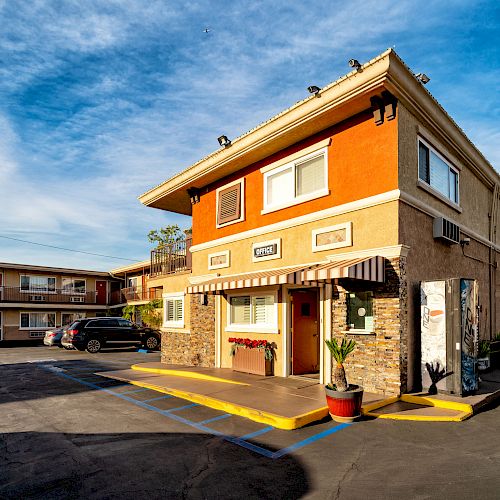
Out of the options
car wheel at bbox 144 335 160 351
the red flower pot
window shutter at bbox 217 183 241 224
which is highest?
window shutter at bbox 217 183 241 224

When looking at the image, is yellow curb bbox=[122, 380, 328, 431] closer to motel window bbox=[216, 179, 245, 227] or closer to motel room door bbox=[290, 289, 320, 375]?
motel room door bbox=[290, 289, 320, 375]

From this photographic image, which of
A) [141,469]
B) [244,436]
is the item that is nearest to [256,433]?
[244,436]

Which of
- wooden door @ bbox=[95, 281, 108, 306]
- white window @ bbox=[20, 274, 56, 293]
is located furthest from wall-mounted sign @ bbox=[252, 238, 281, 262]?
wooden door @ bbox=[95, 281, 108, 306]

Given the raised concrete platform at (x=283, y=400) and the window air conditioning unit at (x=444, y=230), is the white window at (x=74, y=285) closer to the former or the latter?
the raised concrete platform at (x=283, y=400)

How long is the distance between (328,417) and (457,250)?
687cm

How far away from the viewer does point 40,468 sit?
5.42 m

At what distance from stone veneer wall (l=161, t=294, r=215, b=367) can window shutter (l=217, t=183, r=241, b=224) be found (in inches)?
109

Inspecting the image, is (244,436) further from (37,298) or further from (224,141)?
(37,298)

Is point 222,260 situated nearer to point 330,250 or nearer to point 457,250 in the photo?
point 330,250

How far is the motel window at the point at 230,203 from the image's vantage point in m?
13.3

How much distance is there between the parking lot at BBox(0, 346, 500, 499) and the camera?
4750 mm

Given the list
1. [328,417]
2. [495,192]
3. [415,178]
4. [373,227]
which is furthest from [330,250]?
[495,192]

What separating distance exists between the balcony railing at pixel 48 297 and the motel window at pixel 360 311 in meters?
30.8

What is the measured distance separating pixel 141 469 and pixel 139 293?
95.8 feet
